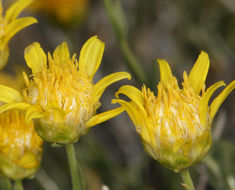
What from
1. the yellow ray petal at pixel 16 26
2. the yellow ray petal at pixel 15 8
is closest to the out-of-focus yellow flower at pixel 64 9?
the yellow ray petal at pixel 15 8

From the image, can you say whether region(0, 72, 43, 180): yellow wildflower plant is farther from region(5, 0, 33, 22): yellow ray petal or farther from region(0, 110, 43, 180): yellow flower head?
region(5, 0, 33, 22): yellow ray petal

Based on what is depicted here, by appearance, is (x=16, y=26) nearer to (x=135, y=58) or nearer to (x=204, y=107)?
(x=204, y=107)

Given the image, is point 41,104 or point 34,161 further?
point 34,161

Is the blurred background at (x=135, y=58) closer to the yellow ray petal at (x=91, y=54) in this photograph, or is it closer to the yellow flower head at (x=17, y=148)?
the yellow ray petal at (x=91, y=54)

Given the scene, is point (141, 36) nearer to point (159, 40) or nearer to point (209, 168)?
point (159, 40)

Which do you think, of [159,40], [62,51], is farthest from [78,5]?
[62,51]

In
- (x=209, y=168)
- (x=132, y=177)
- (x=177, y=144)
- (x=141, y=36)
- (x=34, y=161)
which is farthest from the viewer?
(x=141, y=36)
